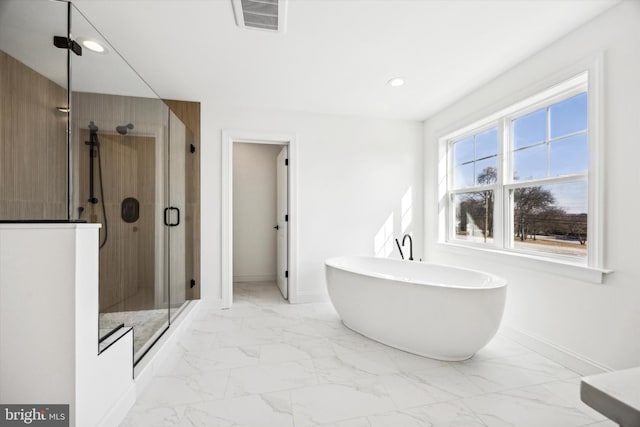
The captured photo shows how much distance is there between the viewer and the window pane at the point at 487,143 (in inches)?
114

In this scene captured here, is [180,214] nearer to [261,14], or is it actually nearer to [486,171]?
[261,14]

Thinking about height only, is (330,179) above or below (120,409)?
above

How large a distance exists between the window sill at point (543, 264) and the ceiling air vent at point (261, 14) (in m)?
2.58

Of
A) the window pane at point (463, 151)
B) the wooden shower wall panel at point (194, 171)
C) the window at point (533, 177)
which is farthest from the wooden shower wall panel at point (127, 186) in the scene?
the window pane at point (463, 151)

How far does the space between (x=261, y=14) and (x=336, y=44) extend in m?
0.60

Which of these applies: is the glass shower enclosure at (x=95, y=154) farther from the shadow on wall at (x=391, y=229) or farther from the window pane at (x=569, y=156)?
the window pane at (x=569, y=156)

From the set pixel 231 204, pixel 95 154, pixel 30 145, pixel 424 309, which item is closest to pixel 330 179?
pixel 231 204

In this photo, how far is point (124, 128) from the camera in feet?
6.32

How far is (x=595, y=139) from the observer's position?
1.88 metres

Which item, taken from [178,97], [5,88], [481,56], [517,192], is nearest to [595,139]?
[517,192]

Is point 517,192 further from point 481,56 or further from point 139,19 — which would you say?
point 139,19

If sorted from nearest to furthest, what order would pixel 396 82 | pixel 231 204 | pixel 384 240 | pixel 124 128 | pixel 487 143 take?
1. pixel 124 128
2. pixel 396 82
3. pixel 487 143
4. pixel 231 204
5. pixel 384 240

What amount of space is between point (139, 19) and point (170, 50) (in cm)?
37

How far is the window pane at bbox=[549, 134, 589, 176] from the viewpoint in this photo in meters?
2.07
